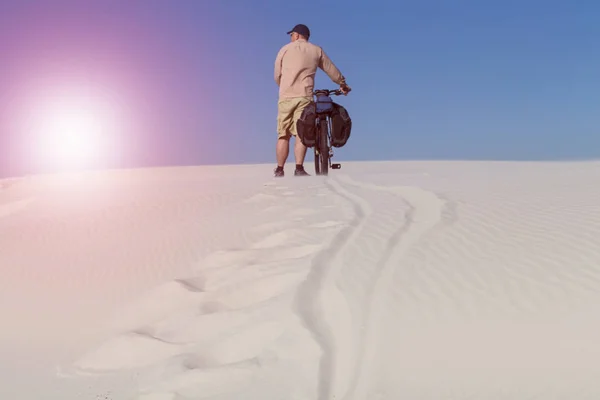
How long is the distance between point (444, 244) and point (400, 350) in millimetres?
1406

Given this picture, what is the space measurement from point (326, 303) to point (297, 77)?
22.8 feet

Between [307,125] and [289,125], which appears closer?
[307,125]

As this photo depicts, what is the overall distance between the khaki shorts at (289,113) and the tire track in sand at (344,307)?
4813mm

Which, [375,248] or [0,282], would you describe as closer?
[375,248]

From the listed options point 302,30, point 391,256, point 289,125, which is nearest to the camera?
point 391,256

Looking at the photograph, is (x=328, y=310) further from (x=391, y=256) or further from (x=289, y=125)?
(x=289, y=125)

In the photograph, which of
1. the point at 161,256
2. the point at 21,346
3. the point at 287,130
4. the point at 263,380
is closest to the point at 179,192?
the point at 287,130

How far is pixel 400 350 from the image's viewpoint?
102 inches

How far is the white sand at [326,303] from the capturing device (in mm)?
2467

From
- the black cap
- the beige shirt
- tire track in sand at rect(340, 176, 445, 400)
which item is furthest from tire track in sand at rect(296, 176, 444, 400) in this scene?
the black cap

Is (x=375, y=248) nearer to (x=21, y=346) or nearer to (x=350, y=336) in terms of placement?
(x=350, y=336)

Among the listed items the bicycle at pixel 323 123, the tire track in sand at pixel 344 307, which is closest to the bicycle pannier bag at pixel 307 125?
the bicycle at pixel 323 123

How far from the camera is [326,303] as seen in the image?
10.3 feet

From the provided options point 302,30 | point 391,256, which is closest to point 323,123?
point 302,30
